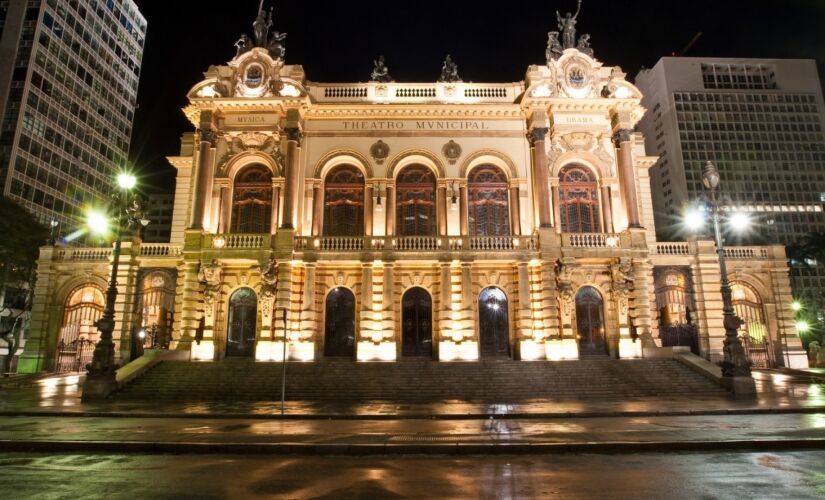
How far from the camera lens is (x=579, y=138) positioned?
1137 inches

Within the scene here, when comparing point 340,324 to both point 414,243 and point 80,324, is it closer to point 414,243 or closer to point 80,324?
point 414,243

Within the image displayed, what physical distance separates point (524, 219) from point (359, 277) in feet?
32.1

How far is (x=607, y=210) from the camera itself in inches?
1112

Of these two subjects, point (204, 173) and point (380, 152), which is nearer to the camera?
point (204, 173)

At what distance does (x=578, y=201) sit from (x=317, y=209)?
15058 millimetres

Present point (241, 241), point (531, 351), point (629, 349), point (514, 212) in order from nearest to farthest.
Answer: point (531, 351), point (629, 349), point (241, 241), point (514, 212)

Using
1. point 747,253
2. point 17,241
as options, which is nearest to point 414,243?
point 747,253

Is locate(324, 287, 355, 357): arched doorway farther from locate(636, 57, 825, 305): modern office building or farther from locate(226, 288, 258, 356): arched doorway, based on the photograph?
locate(636, 57, 825, 305): modern office building

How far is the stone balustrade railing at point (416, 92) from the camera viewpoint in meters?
29.2

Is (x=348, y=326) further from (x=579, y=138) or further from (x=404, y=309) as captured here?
(x=579, y=138)

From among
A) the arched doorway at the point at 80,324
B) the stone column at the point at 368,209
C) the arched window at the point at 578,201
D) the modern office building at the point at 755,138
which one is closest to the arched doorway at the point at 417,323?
the stone column at the point at 368,209

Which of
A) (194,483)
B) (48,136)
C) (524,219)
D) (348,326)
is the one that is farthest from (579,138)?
(48,136)

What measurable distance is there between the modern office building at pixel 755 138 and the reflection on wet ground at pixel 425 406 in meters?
68.1

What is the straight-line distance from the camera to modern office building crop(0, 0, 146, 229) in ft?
164
